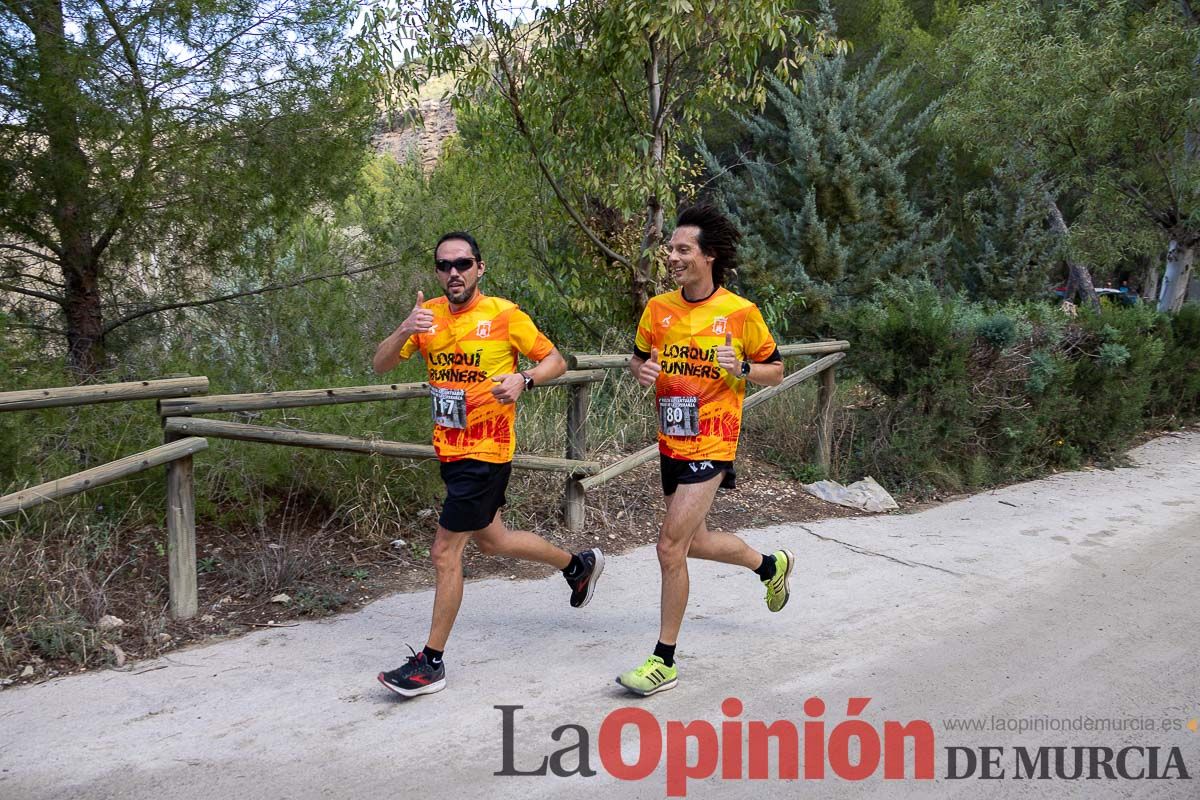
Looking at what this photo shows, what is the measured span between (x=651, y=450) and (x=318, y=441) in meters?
2.63

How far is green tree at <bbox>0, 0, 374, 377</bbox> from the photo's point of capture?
5754mm

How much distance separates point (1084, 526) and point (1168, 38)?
9555 millimetres

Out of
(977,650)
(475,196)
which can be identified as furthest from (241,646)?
(475,196)

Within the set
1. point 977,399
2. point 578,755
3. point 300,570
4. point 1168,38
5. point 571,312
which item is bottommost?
point 578,755

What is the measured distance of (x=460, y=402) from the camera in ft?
14.2

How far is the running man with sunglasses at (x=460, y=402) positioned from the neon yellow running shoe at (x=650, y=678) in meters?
0.81

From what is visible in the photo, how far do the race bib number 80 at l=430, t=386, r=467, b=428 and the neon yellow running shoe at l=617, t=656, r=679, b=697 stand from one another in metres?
1.30

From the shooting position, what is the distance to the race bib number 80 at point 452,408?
4320 millimetres

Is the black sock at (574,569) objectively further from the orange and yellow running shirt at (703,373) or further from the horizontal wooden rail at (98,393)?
the horizontal wooden rail at (98,393)

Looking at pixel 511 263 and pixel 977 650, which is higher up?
pixel 511 263

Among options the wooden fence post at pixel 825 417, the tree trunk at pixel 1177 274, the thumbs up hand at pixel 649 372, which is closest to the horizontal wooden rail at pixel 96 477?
the thumbs up hand at pixel 649 372

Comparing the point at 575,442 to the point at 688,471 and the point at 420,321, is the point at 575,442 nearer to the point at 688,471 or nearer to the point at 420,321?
the point at 688,471

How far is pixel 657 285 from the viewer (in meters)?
9.30

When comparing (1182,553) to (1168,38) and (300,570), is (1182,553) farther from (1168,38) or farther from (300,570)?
(1168,38)
